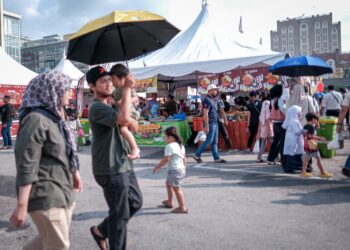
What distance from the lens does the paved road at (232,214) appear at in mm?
3904

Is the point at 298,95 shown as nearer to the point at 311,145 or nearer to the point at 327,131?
the point at 311,145

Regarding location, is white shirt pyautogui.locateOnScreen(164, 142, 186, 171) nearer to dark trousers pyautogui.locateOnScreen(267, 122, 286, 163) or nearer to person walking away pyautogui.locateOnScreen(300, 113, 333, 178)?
person walking away pyautogui.locateOnScreen(300, 113, 333, 178)

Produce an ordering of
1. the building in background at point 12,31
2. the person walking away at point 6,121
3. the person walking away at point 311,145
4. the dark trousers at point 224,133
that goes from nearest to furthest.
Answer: the person walking away at point 311,145
the dark trousers at point 224,133
the person walking away at point 6,121
the building in background at point 12,31

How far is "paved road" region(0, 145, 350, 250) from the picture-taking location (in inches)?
154

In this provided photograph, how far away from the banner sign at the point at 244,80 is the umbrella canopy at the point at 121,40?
6.64 meters

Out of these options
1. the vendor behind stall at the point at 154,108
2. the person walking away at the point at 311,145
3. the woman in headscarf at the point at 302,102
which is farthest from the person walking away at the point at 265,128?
the vendor behind stall at the point at 154,108

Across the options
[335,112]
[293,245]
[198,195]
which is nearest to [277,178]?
[198,195]

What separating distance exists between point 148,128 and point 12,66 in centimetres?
1117

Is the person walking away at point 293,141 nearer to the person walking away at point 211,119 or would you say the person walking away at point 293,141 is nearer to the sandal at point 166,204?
the person walking away at point 211,119

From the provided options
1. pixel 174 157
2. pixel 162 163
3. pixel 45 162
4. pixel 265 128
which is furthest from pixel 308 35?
pixel 45 162

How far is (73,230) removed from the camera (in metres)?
4.35

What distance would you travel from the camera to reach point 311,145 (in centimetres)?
664

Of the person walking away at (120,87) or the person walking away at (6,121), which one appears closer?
the person walking away at (120,87)

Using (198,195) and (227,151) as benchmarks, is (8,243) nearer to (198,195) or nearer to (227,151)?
(198,195)
